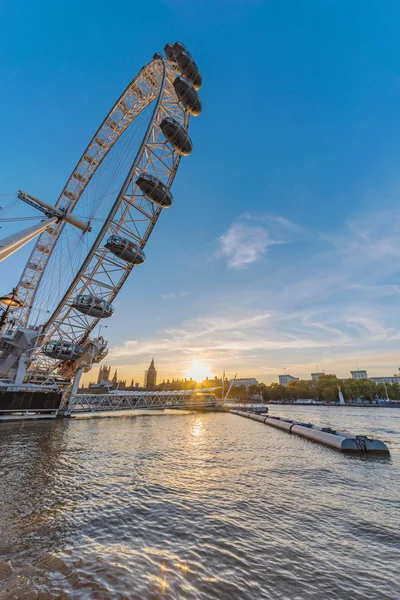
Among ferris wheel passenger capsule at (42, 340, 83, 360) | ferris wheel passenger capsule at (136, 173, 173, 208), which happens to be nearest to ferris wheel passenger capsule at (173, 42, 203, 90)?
ferris wheel passenger capsule at (136, 173, 173, 208)

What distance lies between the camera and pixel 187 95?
32938mm

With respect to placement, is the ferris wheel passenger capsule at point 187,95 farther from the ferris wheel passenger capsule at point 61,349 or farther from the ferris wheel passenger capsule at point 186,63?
the ferris wheel passenger capsule at point 61,349

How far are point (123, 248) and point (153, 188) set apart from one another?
26.2 ft

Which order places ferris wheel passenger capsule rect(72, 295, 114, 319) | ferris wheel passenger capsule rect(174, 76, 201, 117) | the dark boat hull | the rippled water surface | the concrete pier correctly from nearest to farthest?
the rippled water surface
the concrete pier
ferris wheel passenger capsule rect(174, 76, 201, 117)
ferris wheel passenger capsule rect(72, 295, 114, 319)
the dark boat hull

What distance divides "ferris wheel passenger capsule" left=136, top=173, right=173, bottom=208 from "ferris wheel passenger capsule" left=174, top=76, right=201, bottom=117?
11904 millimetres

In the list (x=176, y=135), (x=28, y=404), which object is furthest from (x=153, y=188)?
(x=28, y=404)

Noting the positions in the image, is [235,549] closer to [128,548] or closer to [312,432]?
[128,548]

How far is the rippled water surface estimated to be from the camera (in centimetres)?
555

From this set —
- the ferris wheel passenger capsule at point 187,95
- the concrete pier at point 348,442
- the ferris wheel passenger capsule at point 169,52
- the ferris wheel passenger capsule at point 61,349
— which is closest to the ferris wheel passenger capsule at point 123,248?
the ferris wheel passenger capsule at point 61,349

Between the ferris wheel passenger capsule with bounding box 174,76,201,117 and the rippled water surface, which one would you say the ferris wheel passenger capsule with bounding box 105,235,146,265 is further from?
the rippled water surface

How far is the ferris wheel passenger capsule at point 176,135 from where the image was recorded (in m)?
30.2

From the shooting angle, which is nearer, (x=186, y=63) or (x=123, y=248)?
(x=123, y=248)

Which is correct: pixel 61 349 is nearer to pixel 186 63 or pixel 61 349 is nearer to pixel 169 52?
pixel 186 63

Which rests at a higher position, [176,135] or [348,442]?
[176,135]
